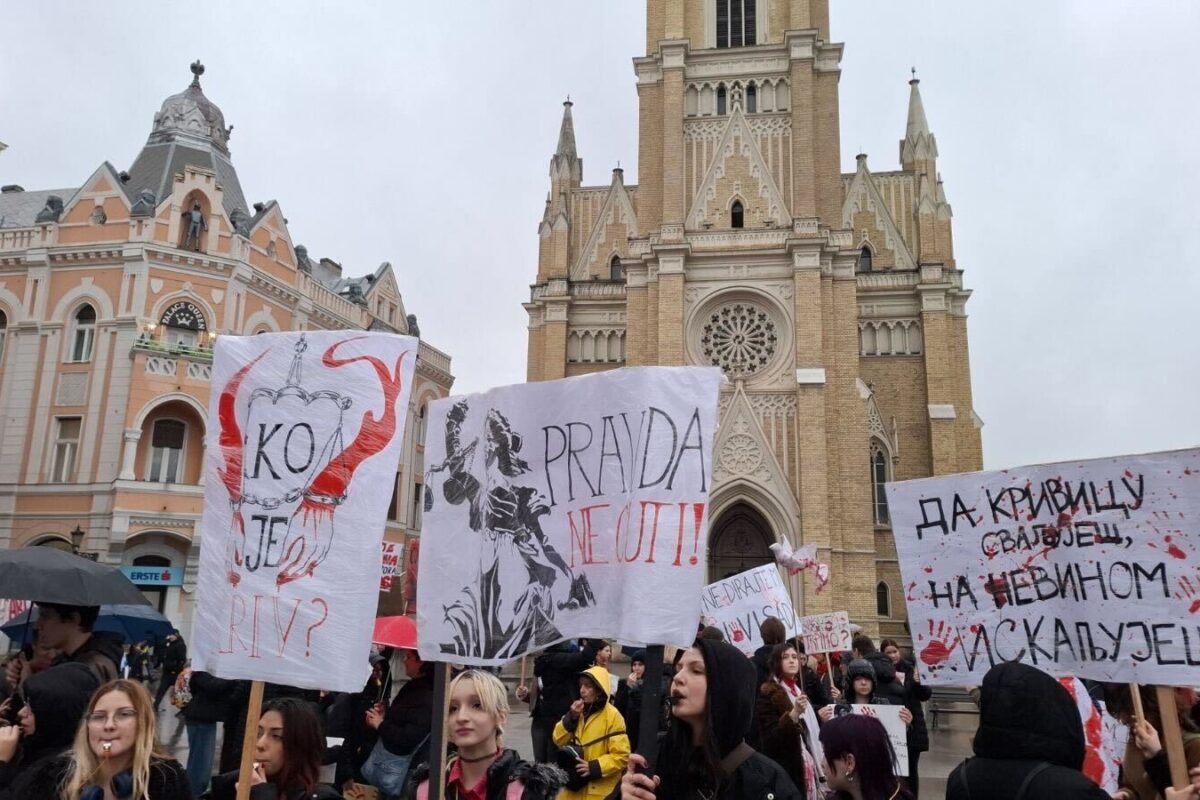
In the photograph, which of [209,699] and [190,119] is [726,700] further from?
[190,119]

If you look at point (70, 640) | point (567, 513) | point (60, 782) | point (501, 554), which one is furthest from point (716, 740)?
point (70, 640)

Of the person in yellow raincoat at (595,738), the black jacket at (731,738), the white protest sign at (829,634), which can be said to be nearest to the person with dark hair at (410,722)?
the person in yellow raincoat at (595,738)

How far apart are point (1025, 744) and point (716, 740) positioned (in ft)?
3.24

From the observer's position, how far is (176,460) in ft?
76.8

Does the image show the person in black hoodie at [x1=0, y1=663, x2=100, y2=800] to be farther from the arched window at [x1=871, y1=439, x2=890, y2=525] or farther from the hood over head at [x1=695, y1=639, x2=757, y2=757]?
the arched window at [x1=871, y1=439, x2=890, y2=525]

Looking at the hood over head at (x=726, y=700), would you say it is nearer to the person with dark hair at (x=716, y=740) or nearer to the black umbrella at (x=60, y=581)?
the person with dark hair at (x=716, y=740)

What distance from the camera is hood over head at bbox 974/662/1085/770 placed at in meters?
2.72

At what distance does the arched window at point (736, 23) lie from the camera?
32094mm

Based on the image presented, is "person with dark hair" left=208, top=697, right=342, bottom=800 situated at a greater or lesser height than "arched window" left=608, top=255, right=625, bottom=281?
lesser

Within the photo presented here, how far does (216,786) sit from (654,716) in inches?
80.0

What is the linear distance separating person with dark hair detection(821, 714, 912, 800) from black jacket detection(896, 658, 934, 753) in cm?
341

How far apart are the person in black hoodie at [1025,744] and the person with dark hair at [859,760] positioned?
1.48 ft

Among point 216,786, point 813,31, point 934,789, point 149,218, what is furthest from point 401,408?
point 813,31

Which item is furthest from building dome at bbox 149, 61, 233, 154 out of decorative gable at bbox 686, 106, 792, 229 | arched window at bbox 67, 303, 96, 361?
decorative gable at bbox 686, 106, 792, 229
